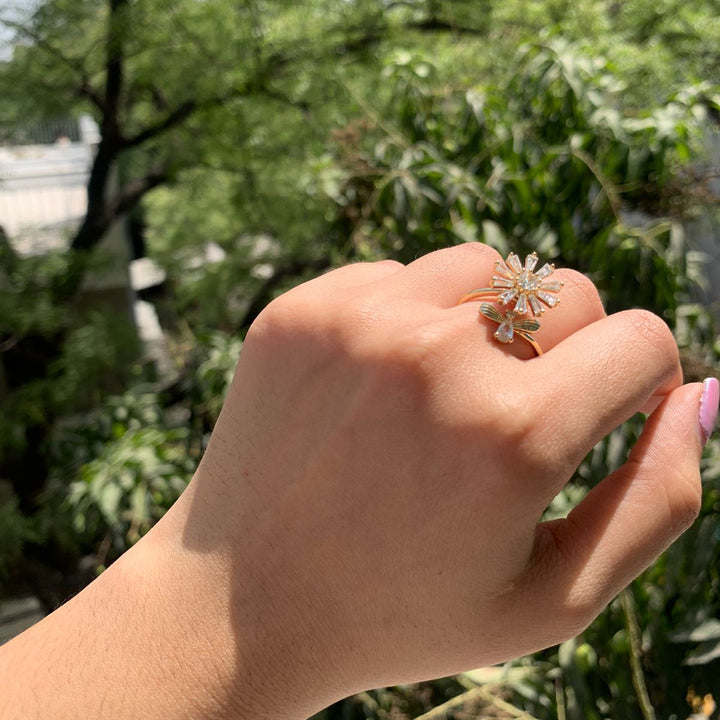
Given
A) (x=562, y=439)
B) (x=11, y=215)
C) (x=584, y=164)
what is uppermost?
(x=562, y=439)

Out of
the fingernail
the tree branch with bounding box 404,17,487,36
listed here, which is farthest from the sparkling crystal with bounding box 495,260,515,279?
the tree branch with bounding box 404,17,487,36

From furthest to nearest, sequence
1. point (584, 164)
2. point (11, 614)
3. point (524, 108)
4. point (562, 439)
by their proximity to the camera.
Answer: point (11, 614) < point (524, 108) < point (584, 164) < point (562, 439)

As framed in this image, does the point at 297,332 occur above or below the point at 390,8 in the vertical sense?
above

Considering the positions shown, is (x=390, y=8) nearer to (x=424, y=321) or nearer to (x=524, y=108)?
(x=524, y=108)

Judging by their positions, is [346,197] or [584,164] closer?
[584,164]

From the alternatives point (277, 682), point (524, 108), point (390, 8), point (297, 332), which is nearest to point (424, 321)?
point (297, 332)

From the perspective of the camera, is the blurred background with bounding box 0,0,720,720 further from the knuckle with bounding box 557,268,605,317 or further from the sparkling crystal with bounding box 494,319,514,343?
the sparkling crystal with bounding box 494,319,514,343

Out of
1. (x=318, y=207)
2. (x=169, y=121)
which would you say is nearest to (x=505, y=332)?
(x=318, y=207)

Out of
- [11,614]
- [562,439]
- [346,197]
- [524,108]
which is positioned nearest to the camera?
[562,439]
